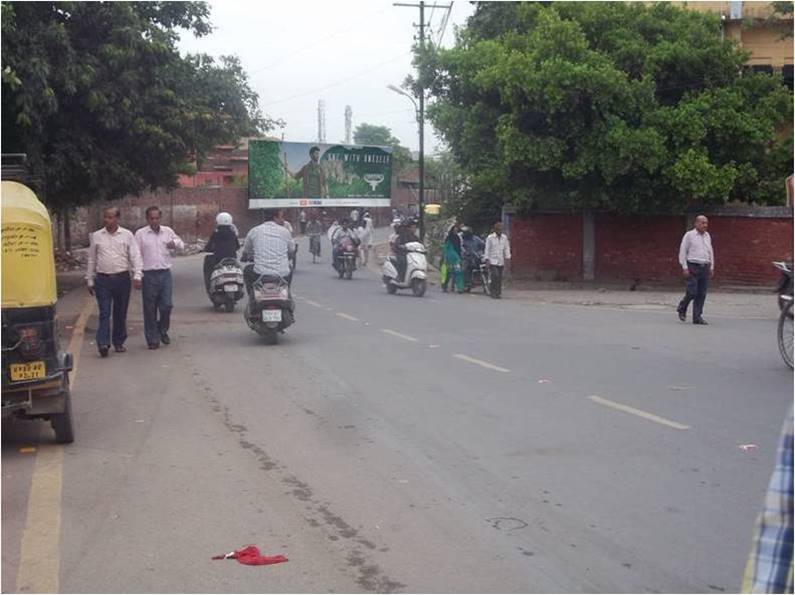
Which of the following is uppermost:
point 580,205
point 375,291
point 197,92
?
point 197,92

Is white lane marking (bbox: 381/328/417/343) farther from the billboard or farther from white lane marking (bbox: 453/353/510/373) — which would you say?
the billboard

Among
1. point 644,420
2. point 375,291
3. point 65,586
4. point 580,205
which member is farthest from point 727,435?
point 580,205

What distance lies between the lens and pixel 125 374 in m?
12.0

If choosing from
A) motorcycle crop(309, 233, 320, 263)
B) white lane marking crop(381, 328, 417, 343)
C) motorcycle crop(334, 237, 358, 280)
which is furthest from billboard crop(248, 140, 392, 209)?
white lane marking crop(381, 328, 417, 343)

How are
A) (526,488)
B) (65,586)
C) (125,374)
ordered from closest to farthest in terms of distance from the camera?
(65,586)
(526,488)
(125,374)

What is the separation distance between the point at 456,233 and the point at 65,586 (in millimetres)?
21594

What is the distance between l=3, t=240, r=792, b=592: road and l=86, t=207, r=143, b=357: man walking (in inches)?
23.9

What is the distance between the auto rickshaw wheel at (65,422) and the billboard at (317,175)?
122 ft

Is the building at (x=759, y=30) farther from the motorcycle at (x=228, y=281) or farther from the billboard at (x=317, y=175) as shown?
the billboard at (x=317, y=175)

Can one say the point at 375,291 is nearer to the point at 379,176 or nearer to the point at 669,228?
the point at 669,228

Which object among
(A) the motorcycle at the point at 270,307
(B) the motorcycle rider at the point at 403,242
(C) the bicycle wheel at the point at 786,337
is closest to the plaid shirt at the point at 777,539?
(C) the bicycle wheel at the point at 786,337

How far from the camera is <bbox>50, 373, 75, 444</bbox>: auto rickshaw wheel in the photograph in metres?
8.03

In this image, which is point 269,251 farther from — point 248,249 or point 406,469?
point 406,469

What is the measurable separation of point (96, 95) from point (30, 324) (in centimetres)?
1287
